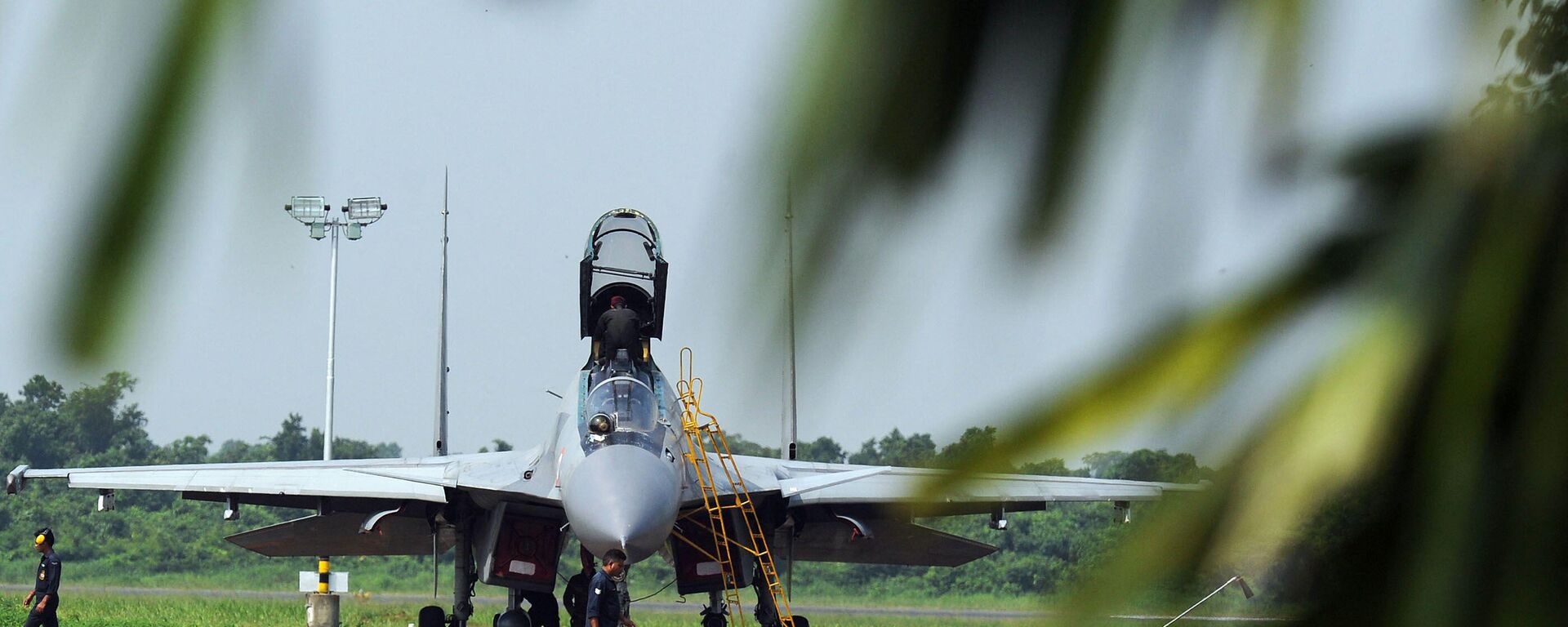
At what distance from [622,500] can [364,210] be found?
45.1 feet

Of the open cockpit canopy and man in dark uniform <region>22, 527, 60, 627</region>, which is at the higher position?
the open cockpit canopy

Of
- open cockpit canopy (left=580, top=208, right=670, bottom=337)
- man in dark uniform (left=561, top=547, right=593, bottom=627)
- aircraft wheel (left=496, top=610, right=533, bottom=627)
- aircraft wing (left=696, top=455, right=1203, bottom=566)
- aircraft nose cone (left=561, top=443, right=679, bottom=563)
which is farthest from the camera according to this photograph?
man in dark uniform (left=561, top=547, right=593, bottom=627)

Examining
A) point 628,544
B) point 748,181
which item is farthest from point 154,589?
point 748,181

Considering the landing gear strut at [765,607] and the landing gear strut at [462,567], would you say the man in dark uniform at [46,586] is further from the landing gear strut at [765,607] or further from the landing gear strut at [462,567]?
the landing gear strut at [765,607]

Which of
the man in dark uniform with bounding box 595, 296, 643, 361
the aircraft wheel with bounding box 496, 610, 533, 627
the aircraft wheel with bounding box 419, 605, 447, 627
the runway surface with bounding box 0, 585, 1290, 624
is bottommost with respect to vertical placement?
the runway surface with bounding box 0, 585, 1290, 624

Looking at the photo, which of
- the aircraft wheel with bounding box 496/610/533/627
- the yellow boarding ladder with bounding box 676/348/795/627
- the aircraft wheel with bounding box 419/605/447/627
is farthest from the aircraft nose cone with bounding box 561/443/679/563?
the aircraft wheel with bounding box 419/605/447/627

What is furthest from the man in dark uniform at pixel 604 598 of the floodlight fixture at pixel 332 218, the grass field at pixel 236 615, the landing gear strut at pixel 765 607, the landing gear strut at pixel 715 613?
the floodlight fixture at pixel 332 218

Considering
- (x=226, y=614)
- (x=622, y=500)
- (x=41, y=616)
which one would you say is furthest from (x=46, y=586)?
(x=226, y=614)

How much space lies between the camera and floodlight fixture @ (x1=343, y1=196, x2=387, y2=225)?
1220mm

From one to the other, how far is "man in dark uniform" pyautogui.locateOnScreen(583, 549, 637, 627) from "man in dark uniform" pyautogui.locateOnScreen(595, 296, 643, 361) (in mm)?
2619

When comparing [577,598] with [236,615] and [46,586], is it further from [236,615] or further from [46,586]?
[236,615]

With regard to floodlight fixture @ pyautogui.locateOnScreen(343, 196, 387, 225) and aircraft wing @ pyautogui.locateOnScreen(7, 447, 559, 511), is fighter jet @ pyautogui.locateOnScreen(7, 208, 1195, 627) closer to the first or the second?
aircraft wing @ pyautogui.locateOnScreen(7, 447, 559, 511)

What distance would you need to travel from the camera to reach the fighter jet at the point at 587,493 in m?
15.3

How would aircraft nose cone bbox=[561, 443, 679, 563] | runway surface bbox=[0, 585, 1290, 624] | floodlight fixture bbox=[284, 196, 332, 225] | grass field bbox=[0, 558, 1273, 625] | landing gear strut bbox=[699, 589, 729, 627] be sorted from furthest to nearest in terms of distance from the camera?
grass field bbox=[0, 558, 1273, 625] → runway surface bbox=[0, 585, 1290, 624] → landing gear strut bbox=[699, 589, 729, 627] → aircraft nose cone bbox=[561, 443, 679, 563] → floodlight fixture bbox=[284, 196, 332, 225]
